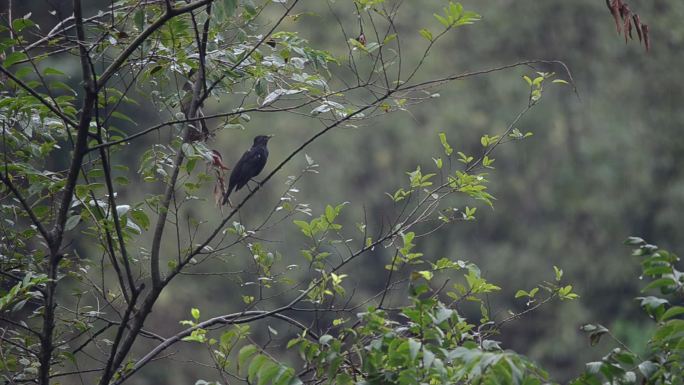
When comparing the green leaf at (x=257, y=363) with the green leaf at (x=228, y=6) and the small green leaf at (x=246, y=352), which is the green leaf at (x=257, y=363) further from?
the green leaf at (x=228, y=6)

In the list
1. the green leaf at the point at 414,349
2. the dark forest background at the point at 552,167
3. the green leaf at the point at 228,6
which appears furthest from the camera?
the dark forest background at the point at 552,167

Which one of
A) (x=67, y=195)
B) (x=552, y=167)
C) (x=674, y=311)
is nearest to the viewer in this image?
(x=674, y=311)

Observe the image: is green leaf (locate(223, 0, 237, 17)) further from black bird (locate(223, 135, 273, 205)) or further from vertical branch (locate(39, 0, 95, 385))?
black bird (locate(223, 135, 273, 205))

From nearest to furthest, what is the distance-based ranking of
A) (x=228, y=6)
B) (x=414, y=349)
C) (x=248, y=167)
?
(x=414, y=349)
(x=228, y=6)
(x=248, y=167)

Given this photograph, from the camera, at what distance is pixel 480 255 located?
1315 cm

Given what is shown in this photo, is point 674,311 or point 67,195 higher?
point 67,195

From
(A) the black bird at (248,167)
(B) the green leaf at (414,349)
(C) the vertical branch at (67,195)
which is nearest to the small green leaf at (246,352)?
(B) the green leaf at (414,349)

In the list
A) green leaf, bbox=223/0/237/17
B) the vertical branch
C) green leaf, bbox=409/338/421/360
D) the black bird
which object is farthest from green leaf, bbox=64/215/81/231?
the black bird

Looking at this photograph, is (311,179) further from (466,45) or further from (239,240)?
(239,240)

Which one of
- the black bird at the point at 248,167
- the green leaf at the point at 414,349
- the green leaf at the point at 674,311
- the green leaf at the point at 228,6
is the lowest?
the green leaf at the point at 674,311

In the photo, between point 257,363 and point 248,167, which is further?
point 248,167

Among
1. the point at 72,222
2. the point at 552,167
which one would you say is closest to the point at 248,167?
the point at 72,222

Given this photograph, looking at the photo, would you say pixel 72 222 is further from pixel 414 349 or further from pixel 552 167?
pixel 552 167

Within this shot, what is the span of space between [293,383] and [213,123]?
30.1 feet
